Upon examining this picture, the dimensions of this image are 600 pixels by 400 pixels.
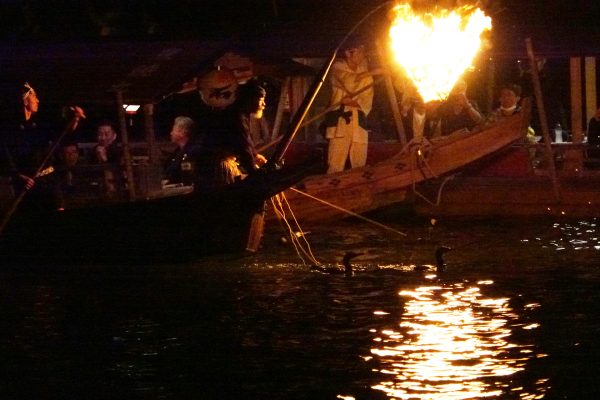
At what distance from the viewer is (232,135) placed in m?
15.2

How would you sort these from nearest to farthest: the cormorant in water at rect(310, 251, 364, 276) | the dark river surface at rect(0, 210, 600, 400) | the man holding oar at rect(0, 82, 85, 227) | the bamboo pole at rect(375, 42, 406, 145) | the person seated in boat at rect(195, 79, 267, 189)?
the dark river surface at rect(0, 210, 600, 400) → the cormorant in water at rect(310, 251, 364, 276) → the man holding oar at rect(0, 82, 85, 227) → the person seated in boat at rect(195, 79, 267, 189) → the bamboo pole at rect(375, 42, 406, 145)

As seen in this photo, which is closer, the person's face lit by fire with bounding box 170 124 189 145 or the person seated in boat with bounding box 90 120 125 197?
the person's face lit by fire with bounding box 170 124 189 145

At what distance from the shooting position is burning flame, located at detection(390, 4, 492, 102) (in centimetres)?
1639

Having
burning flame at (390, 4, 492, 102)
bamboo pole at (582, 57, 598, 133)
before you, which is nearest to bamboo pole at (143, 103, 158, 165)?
burning flame at (390, 4, 492, 102)

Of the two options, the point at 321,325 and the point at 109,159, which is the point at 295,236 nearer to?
the point at 321,325

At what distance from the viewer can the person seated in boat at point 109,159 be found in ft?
61.6

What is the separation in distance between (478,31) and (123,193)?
5789mm

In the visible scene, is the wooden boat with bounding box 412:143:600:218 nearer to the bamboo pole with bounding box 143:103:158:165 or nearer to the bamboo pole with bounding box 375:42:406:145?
the bamboo pole with bounding box 375:42:406:145

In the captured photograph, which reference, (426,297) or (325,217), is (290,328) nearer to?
(426,297)

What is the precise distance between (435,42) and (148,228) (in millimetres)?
4564

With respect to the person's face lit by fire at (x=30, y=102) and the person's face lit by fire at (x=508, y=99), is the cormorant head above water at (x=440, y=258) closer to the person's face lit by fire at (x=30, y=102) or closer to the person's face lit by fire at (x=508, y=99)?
the person's face lit by fire at (x=30, y=102)

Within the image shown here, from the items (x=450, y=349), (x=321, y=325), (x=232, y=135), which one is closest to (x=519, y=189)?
(x=232, y=135)

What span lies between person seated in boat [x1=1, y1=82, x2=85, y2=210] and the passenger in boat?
549 cm

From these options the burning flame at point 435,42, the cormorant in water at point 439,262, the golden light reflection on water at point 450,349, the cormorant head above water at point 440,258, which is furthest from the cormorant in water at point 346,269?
the burning flame at point 435,42
